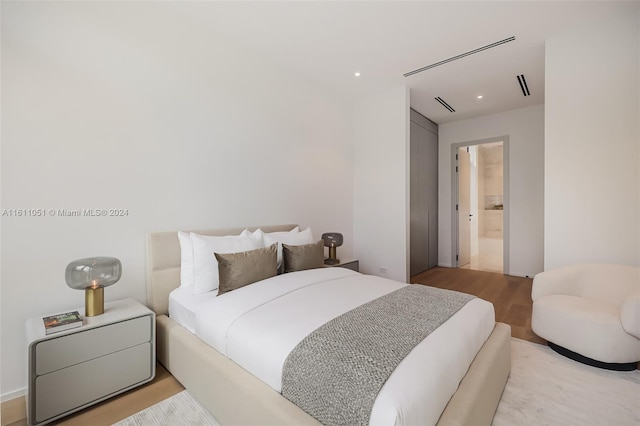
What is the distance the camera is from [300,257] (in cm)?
262

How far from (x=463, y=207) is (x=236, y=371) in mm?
5493

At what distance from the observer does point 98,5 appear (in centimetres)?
206

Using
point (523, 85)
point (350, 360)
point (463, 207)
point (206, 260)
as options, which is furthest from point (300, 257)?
point (463, 207)

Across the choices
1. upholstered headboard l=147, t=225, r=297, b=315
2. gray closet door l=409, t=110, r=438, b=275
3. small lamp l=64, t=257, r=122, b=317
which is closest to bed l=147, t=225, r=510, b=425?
upholstered headboard l=147, t=225, r=297, b=315

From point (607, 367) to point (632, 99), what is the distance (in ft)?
7.26

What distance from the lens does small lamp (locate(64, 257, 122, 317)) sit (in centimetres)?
176

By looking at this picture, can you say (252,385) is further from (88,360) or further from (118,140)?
(118,140)

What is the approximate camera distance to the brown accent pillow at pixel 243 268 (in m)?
2.07

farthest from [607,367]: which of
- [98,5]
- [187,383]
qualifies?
[98,5]

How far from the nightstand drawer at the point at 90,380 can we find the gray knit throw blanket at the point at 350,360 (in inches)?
48.0

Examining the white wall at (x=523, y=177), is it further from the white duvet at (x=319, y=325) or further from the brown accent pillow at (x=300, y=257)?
the brown accent pillow at (x=300, y=257)

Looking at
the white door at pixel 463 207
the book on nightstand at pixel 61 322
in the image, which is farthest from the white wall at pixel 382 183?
the book on nightstand at pixel 61 322

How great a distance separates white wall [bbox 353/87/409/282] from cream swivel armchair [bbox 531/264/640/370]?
1.62 meters

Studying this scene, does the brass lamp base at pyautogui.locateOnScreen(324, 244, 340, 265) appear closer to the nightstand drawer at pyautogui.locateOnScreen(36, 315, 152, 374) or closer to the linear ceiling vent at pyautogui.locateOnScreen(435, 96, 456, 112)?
→ the nightstand drawer at pyautogui.locateOnScreen(36, 315, 152, 374)
